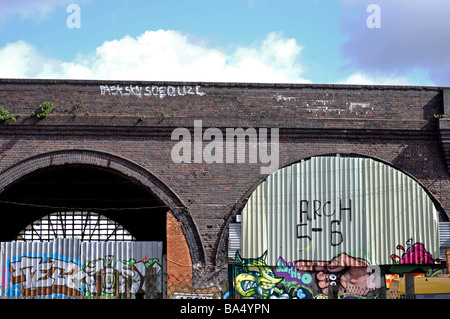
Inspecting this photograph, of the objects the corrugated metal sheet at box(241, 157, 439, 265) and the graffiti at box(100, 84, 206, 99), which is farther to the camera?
the graffiti at box(100, 84, 206, 99)

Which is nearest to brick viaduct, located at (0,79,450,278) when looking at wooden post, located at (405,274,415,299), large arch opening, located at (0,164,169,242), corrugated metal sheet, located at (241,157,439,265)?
corrugated metal sheet, located at (241,157,439,265)

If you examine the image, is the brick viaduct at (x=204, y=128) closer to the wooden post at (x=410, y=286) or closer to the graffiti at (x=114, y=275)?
the graffiti at (x=114, y=275)

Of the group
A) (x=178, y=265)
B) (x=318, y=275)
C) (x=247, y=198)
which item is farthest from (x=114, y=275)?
(x=318, y=275)

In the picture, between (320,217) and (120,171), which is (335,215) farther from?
(120,171)

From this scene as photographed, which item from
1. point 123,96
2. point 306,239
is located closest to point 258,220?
point 306,239

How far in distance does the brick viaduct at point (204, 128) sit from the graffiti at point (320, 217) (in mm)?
1494

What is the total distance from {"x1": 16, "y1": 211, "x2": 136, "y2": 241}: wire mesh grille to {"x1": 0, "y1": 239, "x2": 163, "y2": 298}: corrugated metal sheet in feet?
17.8

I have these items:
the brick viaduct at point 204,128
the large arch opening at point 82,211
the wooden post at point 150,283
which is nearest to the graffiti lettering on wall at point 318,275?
the brick viaduct at point 204,128

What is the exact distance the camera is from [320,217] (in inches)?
715

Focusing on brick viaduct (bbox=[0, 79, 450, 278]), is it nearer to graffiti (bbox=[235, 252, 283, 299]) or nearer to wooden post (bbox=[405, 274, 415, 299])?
graffiti (bbox=[235, 252, 283, 299])

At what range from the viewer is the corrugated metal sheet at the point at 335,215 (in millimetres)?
18062

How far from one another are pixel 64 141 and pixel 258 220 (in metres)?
6.20

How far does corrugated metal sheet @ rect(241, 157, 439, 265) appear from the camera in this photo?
18062 mm

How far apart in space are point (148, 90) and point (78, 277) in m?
6.06
